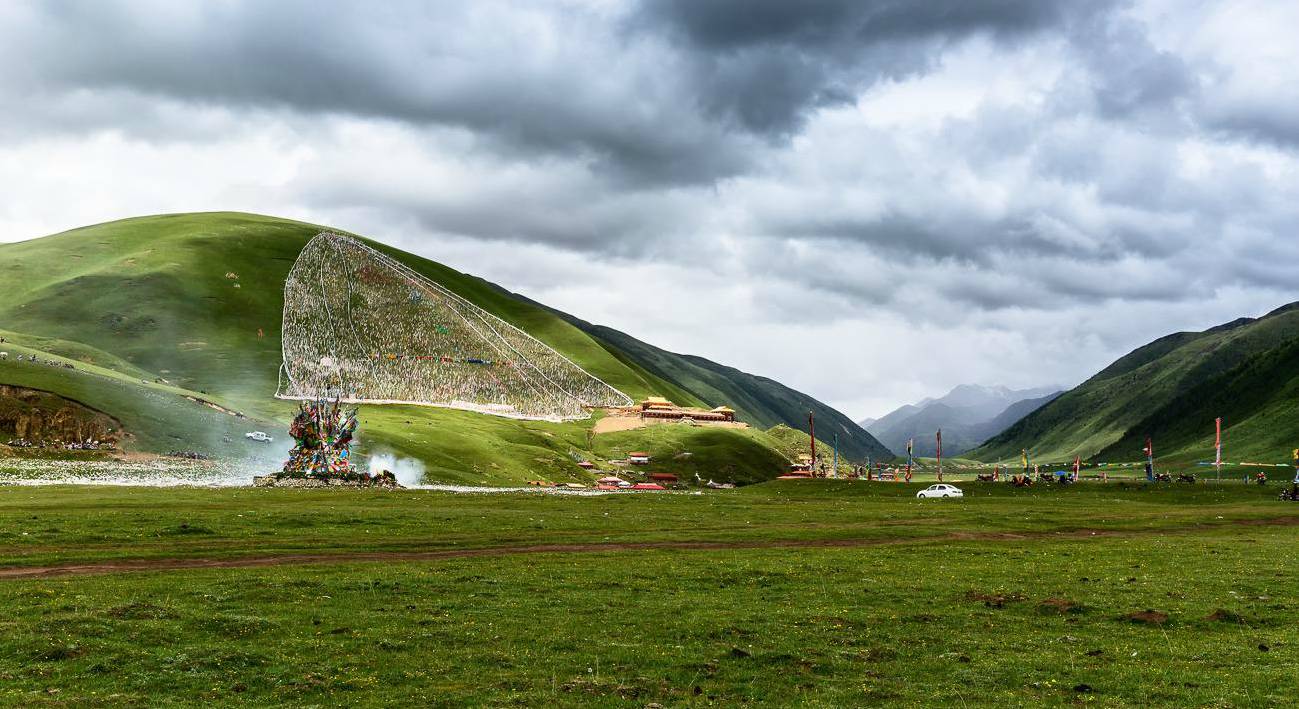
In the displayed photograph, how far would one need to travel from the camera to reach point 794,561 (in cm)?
4638

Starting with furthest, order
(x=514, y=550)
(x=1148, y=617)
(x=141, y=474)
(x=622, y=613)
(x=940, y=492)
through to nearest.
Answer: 1. (x=141, y=474)
2. (x=940, y=492)
3. (x=514, y=550)
4. (x=622, y=613)
5. (x=1148, y=617)

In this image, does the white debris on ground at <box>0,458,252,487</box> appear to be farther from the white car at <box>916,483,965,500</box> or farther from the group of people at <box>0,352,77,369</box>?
the white car at <box>916,483,965,500</box>

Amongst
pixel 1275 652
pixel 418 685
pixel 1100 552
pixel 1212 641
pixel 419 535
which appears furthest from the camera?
pixel 419 535

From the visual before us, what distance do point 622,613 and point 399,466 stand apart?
347 ft

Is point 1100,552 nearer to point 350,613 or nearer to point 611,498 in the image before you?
point 350,613

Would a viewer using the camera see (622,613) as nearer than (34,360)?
Yes


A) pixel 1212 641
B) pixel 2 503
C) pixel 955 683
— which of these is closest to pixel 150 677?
pixel 955 683

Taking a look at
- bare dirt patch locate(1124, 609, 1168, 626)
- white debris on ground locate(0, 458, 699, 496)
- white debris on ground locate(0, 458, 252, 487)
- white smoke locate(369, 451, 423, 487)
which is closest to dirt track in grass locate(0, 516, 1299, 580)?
bare dirt patch locate(1124, 609, 1168, 626)

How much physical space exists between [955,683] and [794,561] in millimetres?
21897

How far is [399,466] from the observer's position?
5241 inches

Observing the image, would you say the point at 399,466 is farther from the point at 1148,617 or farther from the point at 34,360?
the point at 1148,617

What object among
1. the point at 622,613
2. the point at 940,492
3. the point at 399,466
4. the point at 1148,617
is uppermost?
the point at 399,466

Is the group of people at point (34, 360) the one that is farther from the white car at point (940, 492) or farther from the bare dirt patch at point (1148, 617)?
the bare dirt patch at point (1148, 617)

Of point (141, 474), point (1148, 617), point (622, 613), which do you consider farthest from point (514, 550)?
point (141, 474)
